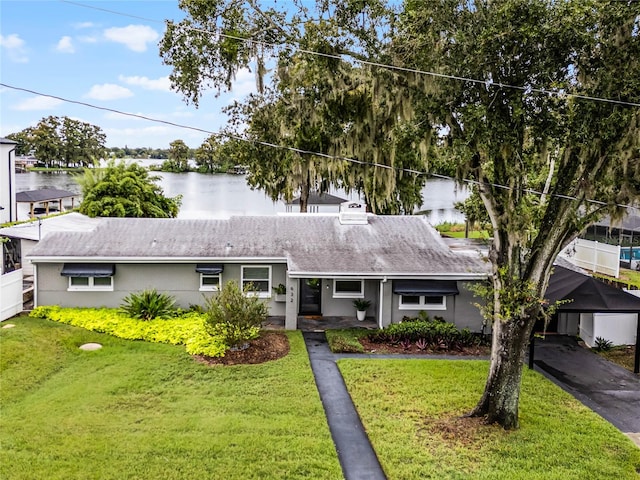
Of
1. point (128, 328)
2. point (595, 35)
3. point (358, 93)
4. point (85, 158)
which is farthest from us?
point (85, 158)

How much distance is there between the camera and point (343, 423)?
946 cm

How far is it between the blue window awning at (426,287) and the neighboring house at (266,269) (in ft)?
0.10

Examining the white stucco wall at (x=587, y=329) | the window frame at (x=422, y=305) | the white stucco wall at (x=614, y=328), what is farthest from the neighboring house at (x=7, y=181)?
the white stucco wall at (x=614, y=328)

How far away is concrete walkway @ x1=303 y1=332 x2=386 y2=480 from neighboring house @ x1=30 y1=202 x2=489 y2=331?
118 inches

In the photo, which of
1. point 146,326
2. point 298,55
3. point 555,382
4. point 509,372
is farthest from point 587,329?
point 146,326

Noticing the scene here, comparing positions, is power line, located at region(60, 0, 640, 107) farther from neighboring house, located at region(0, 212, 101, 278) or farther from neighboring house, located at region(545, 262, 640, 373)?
neighboring house, located at region(0, 212, 101, 278)

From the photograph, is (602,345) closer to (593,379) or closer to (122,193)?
(593,379)

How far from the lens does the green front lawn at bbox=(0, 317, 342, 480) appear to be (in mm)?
7520

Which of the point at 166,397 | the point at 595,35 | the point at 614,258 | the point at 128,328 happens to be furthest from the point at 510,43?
the point at 614,258

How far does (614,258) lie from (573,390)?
1194 centimetres

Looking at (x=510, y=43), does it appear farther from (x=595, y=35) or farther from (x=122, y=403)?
(x=122, y=403)

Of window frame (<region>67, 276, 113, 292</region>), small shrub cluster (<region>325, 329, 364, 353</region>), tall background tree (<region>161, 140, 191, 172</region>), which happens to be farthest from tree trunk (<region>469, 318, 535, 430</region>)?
tall background tree (<region>161, 140, 191, 172</region>)

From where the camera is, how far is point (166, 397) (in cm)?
1014

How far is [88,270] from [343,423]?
9.96m
